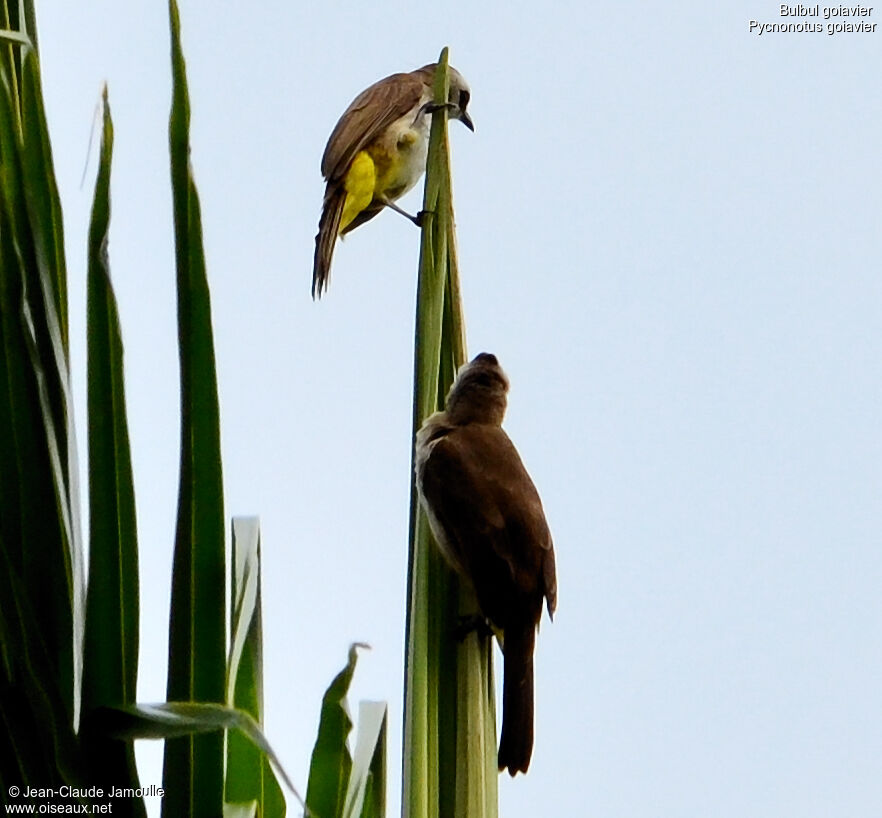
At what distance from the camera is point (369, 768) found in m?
1.27

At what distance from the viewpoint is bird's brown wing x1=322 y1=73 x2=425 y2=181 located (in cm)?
447

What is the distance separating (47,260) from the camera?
4.22ft

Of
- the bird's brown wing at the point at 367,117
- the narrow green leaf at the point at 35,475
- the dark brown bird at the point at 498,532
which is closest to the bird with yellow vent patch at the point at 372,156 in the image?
the bird's brown wing at the point at 367,117

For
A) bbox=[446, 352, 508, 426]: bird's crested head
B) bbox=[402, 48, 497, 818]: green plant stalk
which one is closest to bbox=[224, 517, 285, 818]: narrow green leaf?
bbox=[402, 48, 497, 818]: green plant stalk

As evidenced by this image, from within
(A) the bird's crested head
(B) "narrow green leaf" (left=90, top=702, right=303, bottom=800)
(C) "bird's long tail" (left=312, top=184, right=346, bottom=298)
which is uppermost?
(C) "bird's long tail" (left=312, top=184, right=346, bottom=298)

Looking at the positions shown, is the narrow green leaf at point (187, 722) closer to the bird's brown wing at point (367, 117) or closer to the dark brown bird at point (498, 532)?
the dark brown bird at point (498, 532)

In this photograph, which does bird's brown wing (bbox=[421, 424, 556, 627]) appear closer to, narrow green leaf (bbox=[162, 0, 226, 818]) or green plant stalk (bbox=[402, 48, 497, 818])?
green plant stalk (bbox=[402, 48, 497, 818])

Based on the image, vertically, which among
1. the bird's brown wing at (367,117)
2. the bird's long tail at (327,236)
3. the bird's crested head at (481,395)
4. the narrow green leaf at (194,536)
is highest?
the bird's brown wing at (367,117)

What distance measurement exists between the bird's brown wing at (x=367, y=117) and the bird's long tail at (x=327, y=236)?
70 millimetres

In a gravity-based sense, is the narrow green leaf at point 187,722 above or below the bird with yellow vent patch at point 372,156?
below

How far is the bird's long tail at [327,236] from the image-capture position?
416 centimetres

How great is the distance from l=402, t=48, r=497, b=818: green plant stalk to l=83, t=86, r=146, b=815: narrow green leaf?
0.28 m

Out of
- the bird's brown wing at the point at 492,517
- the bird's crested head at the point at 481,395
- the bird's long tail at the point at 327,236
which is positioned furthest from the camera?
the bird's long tail at the point at 327,236

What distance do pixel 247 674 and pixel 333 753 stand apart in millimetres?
121
